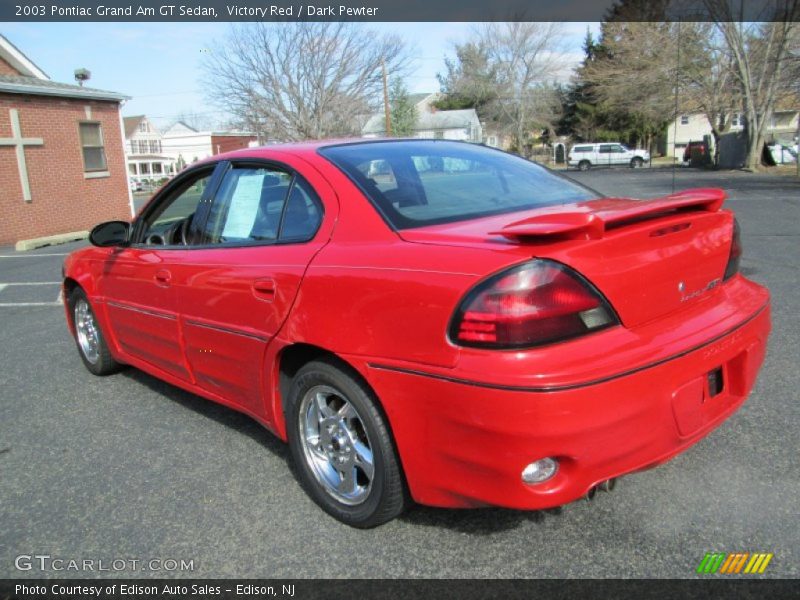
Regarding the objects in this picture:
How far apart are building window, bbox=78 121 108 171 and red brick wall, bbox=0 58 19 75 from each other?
2.73 metres

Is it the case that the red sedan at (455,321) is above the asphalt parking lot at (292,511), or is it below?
above

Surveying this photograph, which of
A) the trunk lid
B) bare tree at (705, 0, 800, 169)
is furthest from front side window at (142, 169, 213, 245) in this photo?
bare tree at (705, 0, 800, 169)

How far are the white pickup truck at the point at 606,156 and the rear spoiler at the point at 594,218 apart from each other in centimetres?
4847

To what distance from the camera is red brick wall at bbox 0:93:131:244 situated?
16406 mm

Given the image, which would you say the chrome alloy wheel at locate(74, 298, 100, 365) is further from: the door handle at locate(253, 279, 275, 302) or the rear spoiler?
the rear spoiler

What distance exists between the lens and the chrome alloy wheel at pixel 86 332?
4.75m

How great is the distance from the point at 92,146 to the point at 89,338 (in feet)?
52.8

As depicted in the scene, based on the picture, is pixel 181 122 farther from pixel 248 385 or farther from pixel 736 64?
pixel 248 385

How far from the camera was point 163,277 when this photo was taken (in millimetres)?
3551

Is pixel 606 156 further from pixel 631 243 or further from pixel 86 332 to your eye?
pixel 631 243

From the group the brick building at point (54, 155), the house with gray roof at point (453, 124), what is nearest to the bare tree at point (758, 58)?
the brick building at point (54, 155)

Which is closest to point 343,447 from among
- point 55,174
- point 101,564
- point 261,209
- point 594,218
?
point 101,564

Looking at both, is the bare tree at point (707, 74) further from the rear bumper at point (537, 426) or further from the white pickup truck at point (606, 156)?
the rear bumper at point (537, 426)

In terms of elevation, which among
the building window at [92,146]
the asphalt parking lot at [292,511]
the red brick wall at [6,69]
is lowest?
the asphalt parking lot at [292,511]
